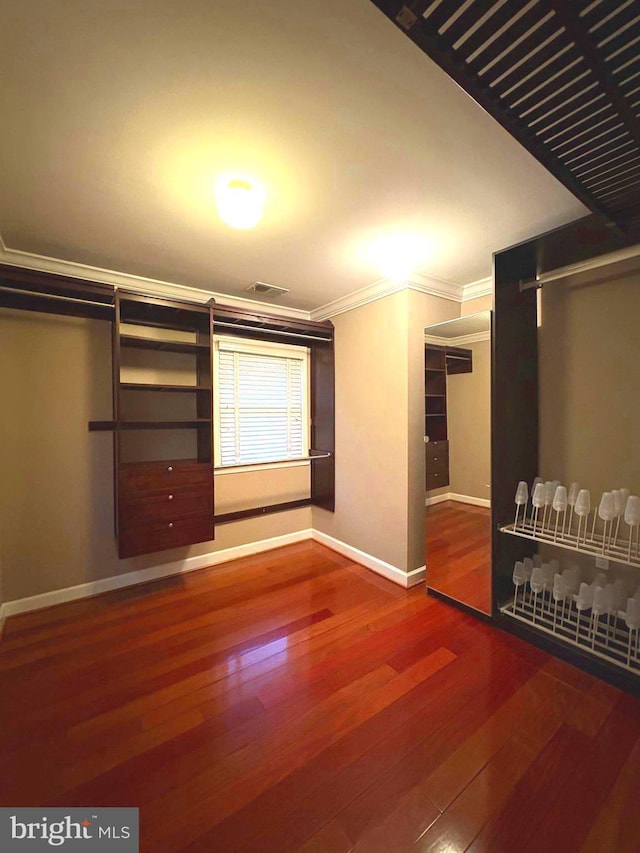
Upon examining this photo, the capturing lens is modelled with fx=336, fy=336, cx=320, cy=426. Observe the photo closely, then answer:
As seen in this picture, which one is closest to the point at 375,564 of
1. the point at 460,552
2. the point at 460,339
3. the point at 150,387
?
the point at 460,552

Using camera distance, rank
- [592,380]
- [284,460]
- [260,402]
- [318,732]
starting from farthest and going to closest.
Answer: [284,460]
[260,402]
[592,380]
[318,732]

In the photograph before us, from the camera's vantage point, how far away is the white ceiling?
0.99 m

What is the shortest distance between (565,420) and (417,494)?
1182 millimetres

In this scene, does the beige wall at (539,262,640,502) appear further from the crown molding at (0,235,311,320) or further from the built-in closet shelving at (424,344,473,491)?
the crown molding at (0,235,311,320)

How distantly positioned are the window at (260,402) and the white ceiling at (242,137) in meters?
1.16

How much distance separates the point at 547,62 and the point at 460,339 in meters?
1.69

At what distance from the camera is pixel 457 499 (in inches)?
104

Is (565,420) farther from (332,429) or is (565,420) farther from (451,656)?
(332,429)

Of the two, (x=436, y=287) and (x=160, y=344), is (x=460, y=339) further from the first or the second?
(x=160, y=344)

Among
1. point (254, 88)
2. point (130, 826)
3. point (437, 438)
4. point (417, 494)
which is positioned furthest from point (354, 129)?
point (130, 826)

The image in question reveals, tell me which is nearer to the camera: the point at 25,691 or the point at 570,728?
the point at 570,728

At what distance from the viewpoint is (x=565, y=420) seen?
7.39 ft

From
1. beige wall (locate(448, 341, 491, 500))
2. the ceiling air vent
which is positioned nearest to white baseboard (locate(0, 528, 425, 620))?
beige wall (locate(448, 341, 491, 500))

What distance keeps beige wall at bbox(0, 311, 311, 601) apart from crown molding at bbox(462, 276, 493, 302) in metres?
3.12
